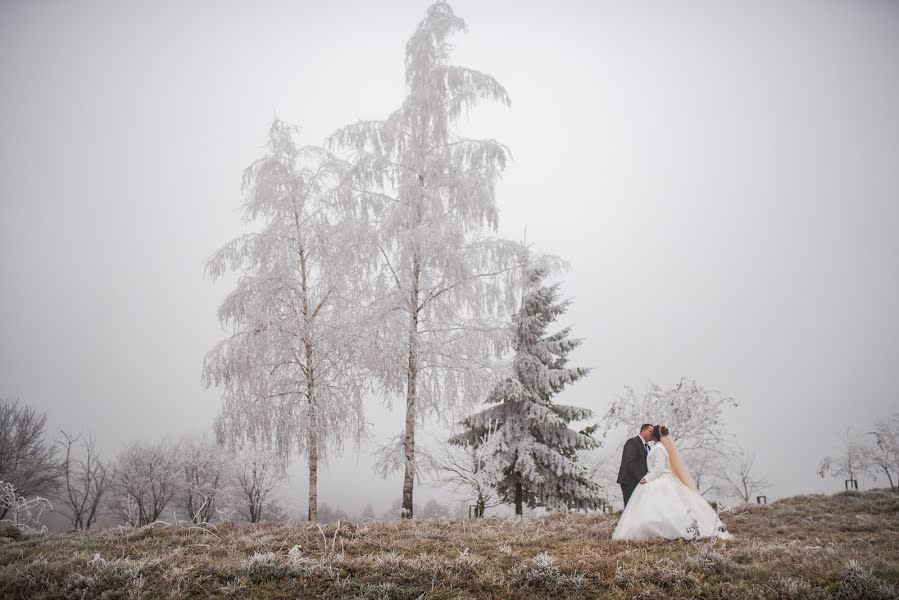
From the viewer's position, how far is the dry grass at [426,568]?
4.00 m

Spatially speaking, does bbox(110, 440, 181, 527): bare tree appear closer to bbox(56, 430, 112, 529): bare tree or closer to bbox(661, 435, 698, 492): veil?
bbox(56, 430, 112, 529): bare tree

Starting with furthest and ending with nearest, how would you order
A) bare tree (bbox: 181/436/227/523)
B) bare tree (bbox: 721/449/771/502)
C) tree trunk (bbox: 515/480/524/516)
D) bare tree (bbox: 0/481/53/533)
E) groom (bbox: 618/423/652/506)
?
bare tree (bbox: 721/449/771/502) → bare tree (bbox: 181/436/227/523) → tree trunk (bbox: 515/480/524/516) → groom (bbox: 618/423/652/506) → bare tree (bbox: 0/481/53/533)

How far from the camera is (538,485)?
15.5 meters

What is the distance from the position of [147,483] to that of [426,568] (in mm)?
37126

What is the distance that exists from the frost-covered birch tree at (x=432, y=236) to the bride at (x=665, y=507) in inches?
170

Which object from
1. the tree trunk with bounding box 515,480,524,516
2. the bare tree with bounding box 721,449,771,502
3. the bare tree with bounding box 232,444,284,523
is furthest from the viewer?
the bare tree with bounding box 721,449,771,502

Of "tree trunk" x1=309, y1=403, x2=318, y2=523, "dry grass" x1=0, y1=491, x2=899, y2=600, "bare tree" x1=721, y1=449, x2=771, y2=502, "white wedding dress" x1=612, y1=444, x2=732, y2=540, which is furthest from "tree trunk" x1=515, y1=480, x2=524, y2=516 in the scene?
"bare tree" x1=721, y1=449, x2=771, y2=502

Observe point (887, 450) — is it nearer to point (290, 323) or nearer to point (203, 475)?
point (290, 323)

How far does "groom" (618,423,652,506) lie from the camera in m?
8.84

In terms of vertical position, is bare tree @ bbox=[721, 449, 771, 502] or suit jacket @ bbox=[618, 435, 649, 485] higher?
suit jacket @ bbox=[618, 435, 649, 485]

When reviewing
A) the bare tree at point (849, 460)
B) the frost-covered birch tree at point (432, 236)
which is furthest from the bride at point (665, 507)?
the bare tree at point (849, 460)

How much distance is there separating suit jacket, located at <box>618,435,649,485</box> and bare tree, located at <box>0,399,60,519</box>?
3187 cm

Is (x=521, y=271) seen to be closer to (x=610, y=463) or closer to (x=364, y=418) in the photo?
(x=364, y=418)

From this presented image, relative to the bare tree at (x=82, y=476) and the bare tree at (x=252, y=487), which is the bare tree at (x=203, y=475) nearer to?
the bare tree at (x=252, y=487)
